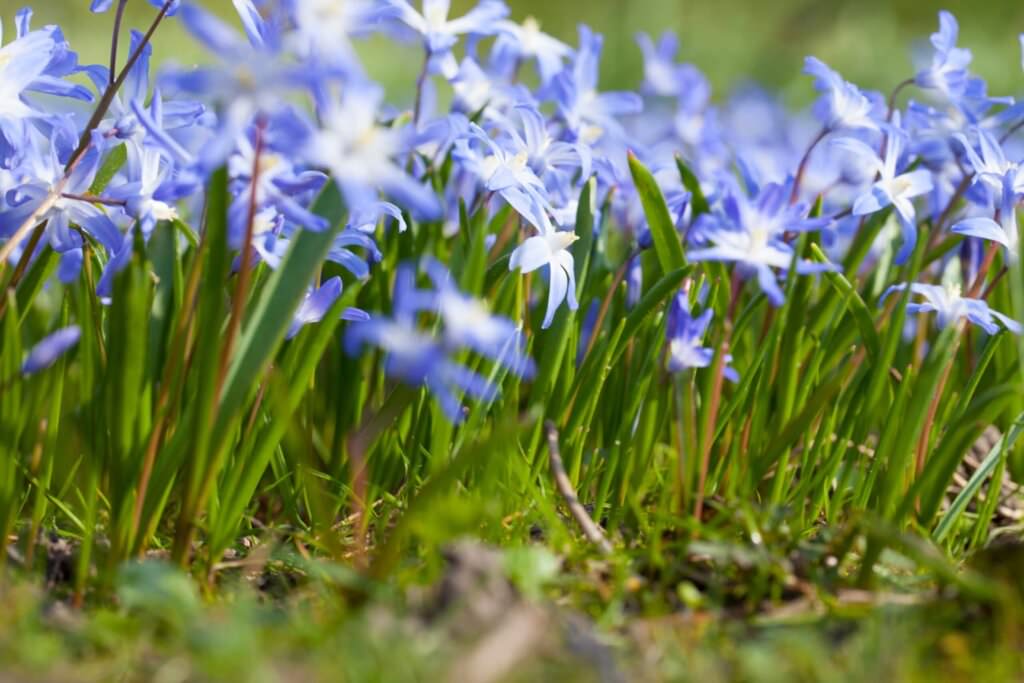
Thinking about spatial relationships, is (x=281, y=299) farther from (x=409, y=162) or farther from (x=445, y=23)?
(x=445, y=23)

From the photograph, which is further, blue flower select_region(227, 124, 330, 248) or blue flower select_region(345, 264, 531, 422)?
blue flower select_region(227, 124, 330, 248)

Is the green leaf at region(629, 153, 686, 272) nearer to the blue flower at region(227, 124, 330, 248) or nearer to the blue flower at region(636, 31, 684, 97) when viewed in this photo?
the blue flower at region(227, 124, 330, 248)

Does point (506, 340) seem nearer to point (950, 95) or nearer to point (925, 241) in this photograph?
point (925, 241)

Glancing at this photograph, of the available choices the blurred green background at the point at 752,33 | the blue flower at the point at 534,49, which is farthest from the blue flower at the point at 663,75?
the blurred green background at the point at 752,33

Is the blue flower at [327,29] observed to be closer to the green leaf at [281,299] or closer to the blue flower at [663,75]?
the green leaf at [281,299]

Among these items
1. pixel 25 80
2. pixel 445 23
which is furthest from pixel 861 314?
pixel 25 80

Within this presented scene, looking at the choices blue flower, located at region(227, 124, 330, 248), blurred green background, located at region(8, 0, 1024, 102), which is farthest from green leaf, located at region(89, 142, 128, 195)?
blurred green background, located at region(8, 0, 1024, 102)

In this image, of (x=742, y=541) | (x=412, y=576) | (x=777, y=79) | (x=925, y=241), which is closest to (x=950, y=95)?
(x=925, y=241)
